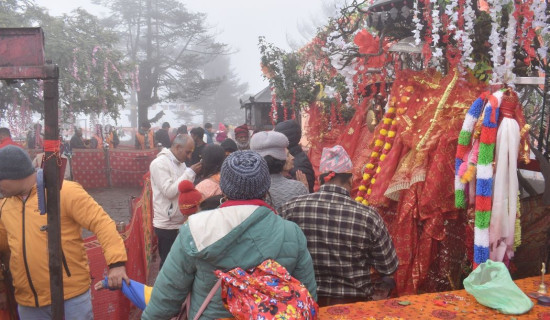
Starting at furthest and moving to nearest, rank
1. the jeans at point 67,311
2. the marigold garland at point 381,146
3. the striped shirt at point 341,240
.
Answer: the marigold garland at point 381,146 < the jeans at point 67,311 < the striped shirt at point 341,240

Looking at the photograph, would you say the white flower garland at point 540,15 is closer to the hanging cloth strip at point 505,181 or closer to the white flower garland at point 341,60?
the hanging cloth strip at point 505,181

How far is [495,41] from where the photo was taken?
3.59m

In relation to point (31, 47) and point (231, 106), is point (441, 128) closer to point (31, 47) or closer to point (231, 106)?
point (31, 47)

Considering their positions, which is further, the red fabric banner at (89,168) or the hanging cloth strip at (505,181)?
the red fabric banner at (89,168)

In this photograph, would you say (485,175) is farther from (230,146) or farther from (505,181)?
(230,146)

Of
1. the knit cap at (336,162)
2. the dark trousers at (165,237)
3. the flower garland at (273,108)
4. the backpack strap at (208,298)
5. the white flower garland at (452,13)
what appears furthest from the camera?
the flower garland at (273,108)

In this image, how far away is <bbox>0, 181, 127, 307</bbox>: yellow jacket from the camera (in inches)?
124

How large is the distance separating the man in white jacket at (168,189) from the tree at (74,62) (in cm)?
1099

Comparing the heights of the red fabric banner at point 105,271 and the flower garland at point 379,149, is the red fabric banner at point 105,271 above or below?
below

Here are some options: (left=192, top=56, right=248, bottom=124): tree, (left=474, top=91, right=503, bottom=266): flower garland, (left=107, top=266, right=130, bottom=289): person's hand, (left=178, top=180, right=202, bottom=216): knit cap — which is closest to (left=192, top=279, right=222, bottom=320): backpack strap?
(left=107, top=266, right=130, bottom=289): person's hand

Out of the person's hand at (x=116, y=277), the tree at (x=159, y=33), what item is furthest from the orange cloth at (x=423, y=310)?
the tree at (x=159, y=33)

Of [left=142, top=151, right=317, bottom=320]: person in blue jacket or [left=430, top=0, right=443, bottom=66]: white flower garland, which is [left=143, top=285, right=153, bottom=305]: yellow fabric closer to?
[left=142, top=151, right=317, bottom=320]: person in blue jacket

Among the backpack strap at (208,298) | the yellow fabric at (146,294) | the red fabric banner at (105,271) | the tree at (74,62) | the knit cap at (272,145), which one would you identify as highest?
the tree at (74,62)

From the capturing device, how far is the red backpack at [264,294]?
205cm
